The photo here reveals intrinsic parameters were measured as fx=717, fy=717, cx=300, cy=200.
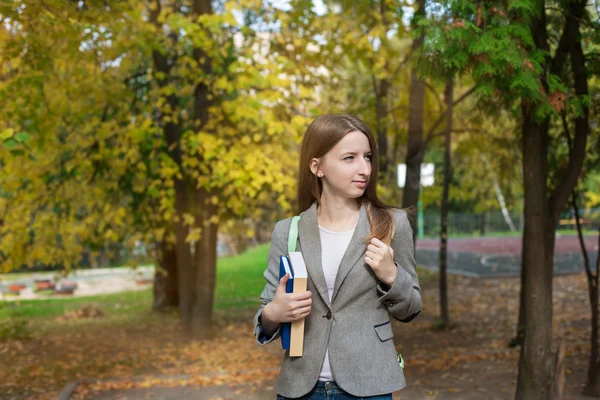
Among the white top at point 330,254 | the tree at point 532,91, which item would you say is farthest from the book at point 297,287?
the tree at point 532,91

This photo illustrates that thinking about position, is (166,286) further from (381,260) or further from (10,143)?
(381,260)

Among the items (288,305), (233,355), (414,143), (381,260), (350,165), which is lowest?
(233,355)

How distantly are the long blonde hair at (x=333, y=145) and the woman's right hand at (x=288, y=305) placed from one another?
1.16ft

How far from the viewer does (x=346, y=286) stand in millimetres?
2666

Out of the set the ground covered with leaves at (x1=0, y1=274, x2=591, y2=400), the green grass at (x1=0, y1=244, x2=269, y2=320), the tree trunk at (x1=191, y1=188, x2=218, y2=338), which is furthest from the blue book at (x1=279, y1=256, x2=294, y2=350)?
the green grass at (x1=0, y1=244, x2=269, y2=320)

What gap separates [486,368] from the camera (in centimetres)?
889

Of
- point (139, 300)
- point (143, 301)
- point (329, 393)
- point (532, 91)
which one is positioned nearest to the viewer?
point (329, 393)

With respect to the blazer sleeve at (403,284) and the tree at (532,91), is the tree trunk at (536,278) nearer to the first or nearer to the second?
the tree at (532,91)

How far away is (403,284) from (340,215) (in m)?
0.40

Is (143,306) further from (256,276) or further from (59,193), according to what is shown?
(59,193)

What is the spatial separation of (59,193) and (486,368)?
25.8 feet

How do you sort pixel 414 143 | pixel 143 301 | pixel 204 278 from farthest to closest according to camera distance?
1. pixel 143 301
2. pixel 204 278
3. pixel 414 143

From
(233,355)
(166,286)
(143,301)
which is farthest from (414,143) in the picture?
(143,301)

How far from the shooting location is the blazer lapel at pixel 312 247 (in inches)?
105
